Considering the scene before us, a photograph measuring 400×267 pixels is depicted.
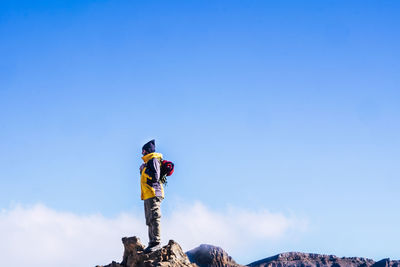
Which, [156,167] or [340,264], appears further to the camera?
[340,264]

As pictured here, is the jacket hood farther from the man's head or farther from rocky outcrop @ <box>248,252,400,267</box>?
rocky outcrop @ <box>248,252,400,267</box>

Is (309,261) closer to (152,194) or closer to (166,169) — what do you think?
(166,169)

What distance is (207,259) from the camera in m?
29.7

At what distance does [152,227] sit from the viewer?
43.6ft

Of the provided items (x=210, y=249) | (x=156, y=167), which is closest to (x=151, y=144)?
(x=156, y=167)

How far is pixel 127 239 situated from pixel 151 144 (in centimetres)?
261

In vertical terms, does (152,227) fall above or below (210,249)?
below

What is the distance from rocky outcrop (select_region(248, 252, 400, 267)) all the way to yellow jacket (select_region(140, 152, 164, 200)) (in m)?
25.1

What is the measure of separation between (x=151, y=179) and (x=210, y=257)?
57.6ft

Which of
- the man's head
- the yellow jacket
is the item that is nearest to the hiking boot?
the yellow jacket

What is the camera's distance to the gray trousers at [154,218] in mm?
13242

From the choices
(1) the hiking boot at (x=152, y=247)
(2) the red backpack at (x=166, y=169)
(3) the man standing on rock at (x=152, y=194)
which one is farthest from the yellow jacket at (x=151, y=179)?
(1) the hiking boot at (x=152, y=247)

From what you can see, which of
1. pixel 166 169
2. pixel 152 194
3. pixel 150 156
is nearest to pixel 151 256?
pixel 152 194

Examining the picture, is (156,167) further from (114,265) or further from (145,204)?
(114,265)
